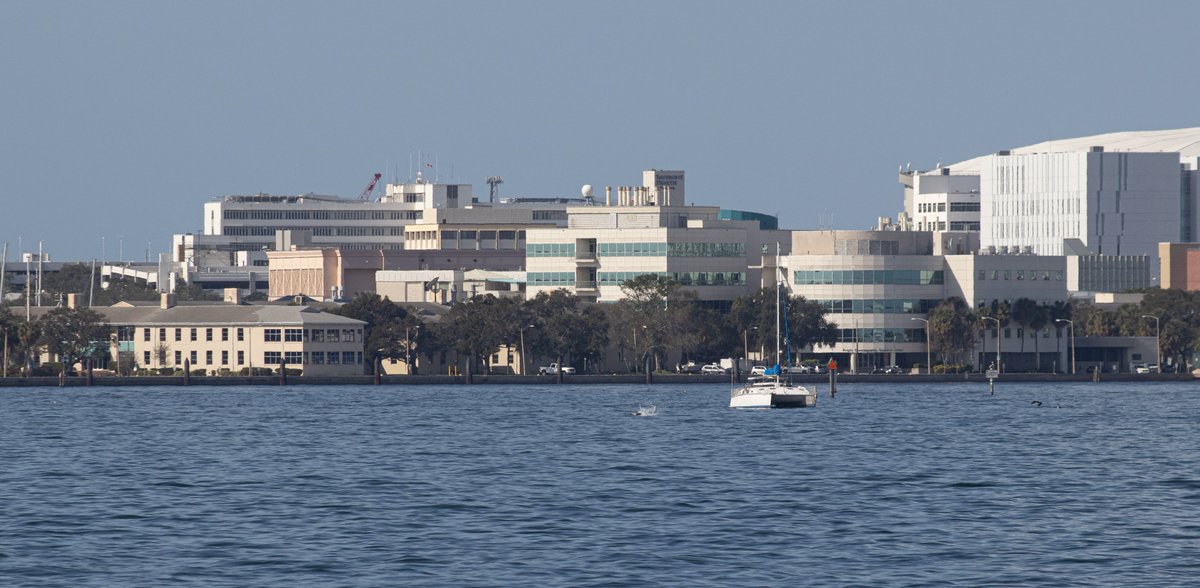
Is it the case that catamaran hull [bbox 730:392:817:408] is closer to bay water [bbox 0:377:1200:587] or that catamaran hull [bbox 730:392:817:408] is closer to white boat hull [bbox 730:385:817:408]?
white boat hull [bbox 730:385:817:408]

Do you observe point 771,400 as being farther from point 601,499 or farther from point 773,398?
point 601,499

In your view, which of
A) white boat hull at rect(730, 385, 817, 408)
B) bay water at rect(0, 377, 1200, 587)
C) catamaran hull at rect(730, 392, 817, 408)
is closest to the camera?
bay water at rect(0, 377, 1200, 587)

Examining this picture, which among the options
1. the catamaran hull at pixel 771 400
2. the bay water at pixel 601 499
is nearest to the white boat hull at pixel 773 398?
the catamaran hull at pixel 771 400

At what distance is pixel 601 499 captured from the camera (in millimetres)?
77000

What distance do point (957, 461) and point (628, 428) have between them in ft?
100

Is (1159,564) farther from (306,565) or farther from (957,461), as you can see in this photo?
(957,461)

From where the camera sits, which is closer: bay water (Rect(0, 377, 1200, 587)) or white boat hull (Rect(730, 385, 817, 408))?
bay water (Rect(0, 377, 1200, 587))

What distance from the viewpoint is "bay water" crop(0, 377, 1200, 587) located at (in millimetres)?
58062

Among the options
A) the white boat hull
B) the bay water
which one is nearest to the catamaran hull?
the white boat hull

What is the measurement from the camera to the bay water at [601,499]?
58.1 m

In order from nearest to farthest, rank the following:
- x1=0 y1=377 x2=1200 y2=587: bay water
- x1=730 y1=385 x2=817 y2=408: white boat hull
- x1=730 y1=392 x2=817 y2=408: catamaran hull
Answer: x1=0 y1=377 x2=1200 y2=587: bay water
x1=730 y1=392 x2=817 y2=408: catamaran hull
x1=730 y1=385 x2=817 y2=408: white boat hull

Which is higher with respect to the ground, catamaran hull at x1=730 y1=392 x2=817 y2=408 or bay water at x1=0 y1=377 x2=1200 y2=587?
catamaran hull at x1=730 y1=392 x2=817 y2=408

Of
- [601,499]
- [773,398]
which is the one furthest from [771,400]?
[601,499]

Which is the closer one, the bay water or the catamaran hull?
the bay water
